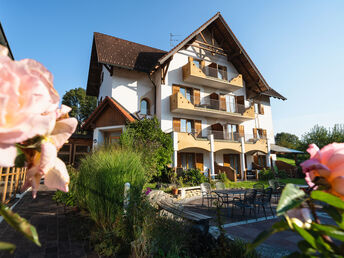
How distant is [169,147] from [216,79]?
8.41 meters

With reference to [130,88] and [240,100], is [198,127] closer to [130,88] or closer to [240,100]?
[240,100]

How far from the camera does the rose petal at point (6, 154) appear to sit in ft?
1.24

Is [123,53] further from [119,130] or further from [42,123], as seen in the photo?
[42,123]

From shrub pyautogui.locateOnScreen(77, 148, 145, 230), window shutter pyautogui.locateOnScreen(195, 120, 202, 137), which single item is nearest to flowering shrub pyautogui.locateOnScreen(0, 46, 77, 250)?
shrub pyautogui.locateOnScreen(77, 148, 145, 230)

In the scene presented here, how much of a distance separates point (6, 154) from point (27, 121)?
3.0 inches

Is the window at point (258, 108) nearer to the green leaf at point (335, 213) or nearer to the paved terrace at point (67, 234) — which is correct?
the paved terrace at point (67, 234)

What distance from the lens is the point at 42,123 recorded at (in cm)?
40

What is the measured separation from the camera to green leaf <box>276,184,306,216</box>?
1.37 feet

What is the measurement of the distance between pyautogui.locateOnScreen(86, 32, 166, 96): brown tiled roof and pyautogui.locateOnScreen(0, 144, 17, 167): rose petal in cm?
1575

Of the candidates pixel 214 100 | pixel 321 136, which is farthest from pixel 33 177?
pixel 321 136

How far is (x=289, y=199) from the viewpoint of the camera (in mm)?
443

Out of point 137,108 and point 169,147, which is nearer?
point 169,147

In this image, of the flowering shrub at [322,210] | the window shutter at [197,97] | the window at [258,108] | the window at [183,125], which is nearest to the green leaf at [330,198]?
the flowering shrub at [322,210]

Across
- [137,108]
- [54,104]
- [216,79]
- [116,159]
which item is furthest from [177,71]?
[54,104]
